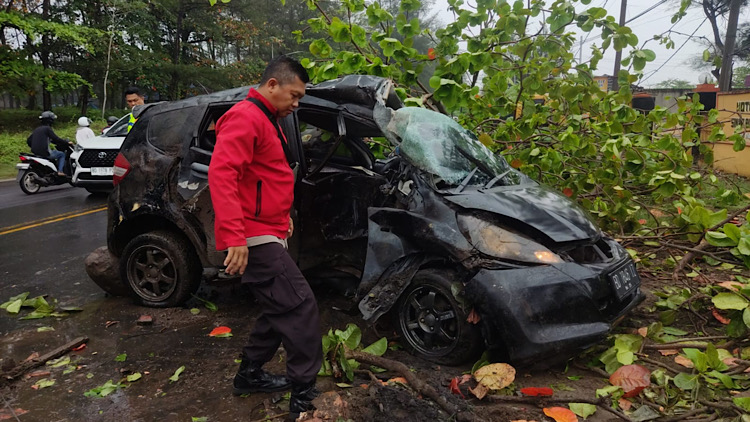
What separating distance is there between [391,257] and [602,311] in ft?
4.30

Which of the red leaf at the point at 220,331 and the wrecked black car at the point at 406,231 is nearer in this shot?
the wrecked black car at the point at 406,231

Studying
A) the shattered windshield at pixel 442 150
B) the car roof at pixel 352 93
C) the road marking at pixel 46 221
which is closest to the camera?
the shattered windshield at pixel 442 150

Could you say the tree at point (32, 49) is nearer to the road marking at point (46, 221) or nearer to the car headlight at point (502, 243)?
the road marking at point (46, 221)

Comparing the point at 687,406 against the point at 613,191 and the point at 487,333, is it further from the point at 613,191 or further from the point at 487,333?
the point at 613,191

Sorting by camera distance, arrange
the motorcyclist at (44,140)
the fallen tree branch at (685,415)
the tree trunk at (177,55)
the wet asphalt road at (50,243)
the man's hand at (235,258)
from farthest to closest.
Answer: the tree trunk at (177,55), the motorcyclist at (44,140), the wet asphalt road at (50,243), the fallen tree branch at (685,415), the man's hand at (235,258)

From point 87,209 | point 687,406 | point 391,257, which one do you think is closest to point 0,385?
point 391,257

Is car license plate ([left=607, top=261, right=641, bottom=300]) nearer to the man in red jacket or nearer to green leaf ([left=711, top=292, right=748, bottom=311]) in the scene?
green leaf ([left=711, top=292, right=748, bottom=311])

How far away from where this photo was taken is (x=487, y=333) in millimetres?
2980

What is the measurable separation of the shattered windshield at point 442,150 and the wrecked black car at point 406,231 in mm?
11

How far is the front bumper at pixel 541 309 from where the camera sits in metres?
2.86

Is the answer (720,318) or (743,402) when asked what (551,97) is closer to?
(720,318)

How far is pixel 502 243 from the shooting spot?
308cm

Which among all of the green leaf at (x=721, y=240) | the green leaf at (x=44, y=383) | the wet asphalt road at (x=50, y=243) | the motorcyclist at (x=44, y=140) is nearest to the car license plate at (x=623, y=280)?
the green leaf at (x=721, y=240)

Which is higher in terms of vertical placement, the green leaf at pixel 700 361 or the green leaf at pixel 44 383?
the green leaf at pixel 700 361
